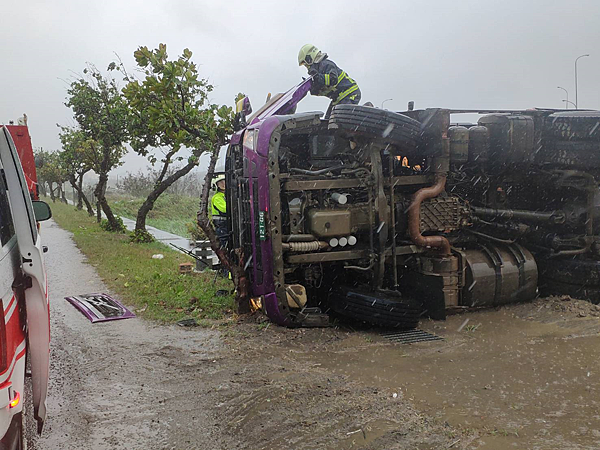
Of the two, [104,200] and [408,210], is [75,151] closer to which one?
[104,200]

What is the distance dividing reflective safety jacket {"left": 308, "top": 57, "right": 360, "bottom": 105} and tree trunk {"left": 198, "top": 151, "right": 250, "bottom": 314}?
1605 mm

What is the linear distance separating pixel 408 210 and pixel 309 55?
240cm

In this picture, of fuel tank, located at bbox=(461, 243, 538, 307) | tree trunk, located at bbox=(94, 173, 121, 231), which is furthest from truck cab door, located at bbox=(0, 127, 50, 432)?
tree trunk, located at bbox=(94, 173, 121, 231)

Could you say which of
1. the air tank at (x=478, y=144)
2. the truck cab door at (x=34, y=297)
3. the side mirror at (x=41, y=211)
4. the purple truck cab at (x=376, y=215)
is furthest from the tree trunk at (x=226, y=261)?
the truck cab door at (x=34, y=297)

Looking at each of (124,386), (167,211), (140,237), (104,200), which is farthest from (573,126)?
(167,211)

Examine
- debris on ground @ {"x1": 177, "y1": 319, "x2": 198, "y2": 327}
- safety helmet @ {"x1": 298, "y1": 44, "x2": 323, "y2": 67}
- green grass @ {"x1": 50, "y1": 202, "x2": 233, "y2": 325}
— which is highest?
safety helmet @ {"x1": 298, "y1": 44, "x2": 323, "y2": 67}

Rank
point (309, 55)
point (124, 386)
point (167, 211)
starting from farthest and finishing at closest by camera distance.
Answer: point (167, 211), point (309, 55), point (124, 386)

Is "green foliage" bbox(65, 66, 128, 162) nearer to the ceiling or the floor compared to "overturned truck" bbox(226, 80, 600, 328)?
nearer to the ceiling

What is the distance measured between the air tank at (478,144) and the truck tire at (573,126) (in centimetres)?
74

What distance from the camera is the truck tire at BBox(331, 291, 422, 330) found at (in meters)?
5.37

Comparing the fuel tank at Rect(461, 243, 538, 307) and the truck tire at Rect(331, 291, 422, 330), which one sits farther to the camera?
the fuel tank at Rect(461, 243, 538, 307)

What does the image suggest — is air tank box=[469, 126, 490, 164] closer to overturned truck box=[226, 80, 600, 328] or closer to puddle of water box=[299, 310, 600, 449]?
overturned truck box=[226, 80, 600, 328]

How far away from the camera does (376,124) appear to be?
5422 millimetres

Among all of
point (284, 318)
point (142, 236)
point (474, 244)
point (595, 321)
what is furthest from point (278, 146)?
point (142, 236)
